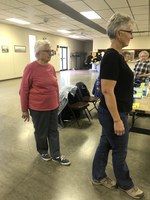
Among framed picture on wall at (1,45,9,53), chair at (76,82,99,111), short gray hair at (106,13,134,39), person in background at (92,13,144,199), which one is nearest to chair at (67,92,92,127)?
chair at (76,82,99,111)

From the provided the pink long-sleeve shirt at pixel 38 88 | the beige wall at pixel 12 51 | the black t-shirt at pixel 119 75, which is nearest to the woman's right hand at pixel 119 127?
the black t-shirt at pixel 119 75

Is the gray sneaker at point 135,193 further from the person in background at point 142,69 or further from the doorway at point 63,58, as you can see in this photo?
the doorway at point 63,58

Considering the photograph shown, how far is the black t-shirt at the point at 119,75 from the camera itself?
1365mm

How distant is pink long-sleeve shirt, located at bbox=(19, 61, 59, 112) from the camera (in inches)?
79.8

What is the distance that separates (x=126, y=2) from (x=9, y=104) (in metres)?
4.28

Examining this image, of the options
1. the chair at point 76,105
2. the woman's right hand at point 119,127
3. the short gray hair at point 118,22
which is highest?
the short gray hair at point 118,22

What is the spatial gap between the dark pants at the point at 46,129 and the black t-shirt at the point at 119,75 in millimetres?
850

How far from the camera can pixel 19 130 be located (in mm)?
3367

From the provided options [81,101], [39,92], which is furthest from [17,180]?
[81,101]

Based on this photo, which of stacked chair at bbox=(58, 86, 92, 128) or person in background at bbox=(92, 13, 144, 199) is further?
stacked chair at bbox=(58, 86, 92, 128)

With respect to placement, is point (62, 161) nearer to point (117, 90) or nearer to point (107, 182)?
point (107, 182)

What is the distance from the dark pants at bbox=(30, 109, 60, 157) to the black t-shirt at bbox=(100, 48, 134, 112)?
0.85 meters

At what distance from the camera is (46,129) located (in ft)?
7.33

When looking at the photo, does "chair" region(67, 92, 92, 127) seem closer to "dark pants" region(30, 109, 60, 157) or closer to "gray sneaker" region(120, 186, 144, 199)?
"dark pants" region(30, 109, 60, 157)
